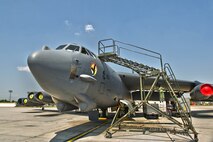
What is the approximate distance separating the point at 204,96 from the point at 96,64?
29.0ft

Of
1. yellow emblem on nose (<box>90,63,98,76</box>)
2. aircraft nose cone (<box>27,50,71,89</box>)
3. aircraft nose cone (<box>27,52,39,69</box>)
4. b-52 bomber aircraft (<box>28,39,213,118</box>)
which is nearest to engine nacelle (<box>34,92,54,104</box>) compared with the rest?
b-52 bomber aircraft (<box>28,39,213,118</box>)

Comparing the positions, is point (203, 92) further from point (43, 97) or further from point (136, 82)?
point (43, 97)

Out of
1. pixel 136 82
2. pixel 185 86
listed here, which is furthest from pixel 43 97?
pixel 185 86

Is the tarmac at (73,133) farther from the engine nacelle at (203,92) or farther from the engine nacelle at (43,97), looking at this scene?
the engine nacelle at (43,97)

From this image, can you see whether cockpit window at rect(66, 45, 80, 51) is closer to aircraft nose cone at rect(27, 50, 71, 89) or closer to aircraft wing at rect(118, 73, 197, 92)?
aircraft nose cone at rect(27, 50, 71, 89)

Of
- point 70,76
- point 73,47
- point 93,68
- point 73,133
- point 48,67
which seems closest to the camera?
point 48,67

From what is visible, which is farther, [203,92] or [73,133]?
[203,92]

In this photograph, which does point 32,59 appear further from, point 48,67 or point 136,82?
point 136,82

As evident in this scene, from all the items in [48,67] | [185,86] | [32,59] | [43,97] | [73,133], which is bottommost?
[73,133]

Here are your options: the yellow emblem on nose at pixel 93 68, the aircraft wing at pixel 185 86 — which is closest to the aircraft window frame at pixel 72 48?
the yellow emblem on nose at pixel 93 68

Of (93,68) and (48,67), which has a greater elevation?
(93,68)

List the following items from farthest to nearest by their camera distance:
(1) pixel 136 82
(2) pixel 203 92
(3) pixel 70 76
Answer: (1) pixel 136 82
(2) pixel 203 92
(3) pixel 70 76

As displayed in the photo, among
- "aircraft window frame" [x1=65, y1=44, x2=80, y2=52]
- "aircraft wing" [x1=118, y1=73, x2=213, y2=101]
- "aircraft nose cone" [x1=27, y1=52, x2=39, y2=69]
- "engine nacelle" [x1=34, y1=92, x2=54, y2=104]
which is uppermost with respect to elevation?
"aircraft window frame" [x1=65, y1=44, x2=80, y2=52]

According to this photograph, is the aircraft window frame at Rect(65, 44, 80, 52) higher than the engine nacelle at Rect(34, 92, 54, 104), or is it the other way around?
the aircraft window frame at Rect(65, 44, 80, 52)
